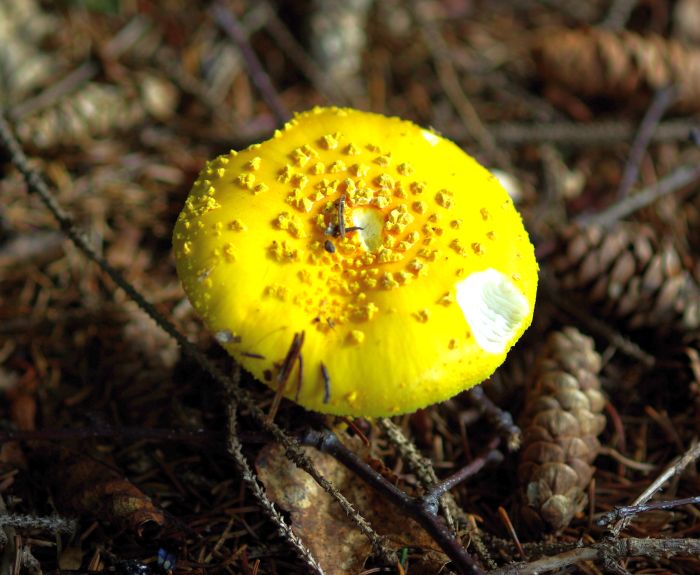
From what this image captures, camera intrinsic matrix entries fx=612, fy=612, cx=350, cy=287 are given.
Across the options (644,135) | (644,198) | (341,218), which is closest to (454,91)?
(644,135)

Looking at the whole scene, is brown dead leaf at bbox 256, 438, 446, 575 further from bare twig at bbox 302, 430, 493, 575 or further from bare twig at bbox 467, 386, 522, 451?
bare twig at bbox 467, 386, 522, 451

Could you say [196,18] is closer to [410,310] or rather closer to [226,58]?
[226,58]

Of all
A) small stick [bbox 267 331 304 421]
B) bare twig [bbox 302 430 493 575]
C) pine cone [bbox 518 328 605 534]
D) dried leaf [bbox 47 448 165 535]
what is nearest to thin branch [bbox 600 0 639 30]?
pine cone [bbox 518 328 605 534]

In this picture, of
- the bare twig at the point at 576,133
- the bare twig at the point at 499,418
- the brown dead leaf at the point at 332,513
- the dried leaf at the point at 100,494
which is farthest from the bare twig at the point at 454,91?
the dried leaf at the point at 100,494

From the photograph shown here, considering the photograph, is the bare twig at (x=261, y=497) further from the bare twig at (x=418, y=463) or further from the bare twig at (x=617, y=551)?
the bare twig at (x=617, y=551)

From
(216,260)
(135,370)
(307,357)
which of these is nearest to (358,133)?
(216,260)

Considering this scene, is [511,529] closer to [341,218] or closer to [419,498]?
[419,498]
